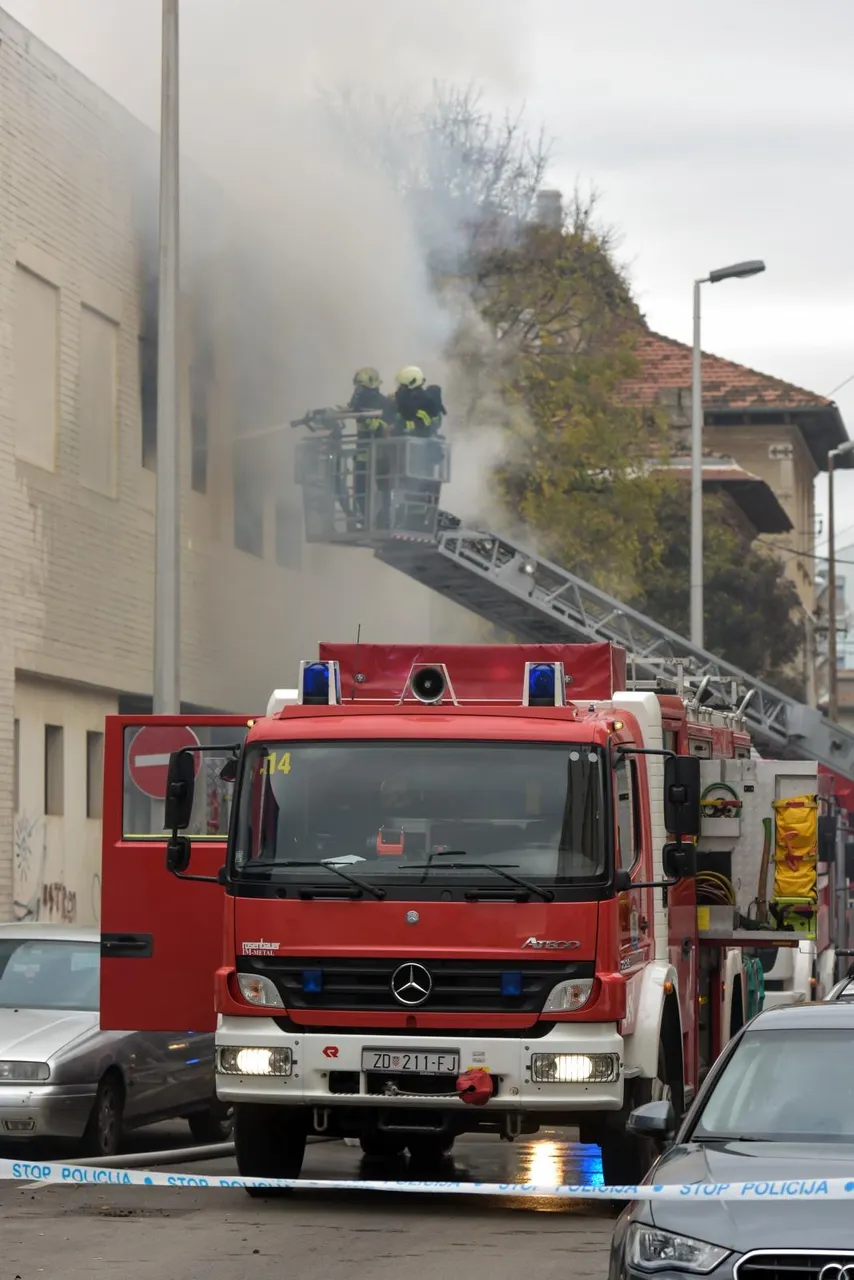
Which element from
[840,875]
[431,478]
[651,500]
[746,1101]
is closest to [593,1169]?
[746,1101]

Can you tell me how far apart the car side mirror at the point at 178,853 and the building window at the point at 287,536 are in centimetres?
2140

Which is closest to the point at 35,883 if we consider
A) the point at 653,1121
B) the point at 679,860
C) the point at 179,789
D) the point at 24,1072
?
the point at 24,1072

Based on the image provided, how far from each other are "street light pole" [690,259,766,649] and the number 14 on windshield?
76.7ft

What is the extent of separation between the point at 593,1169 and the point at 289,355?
19.4 metres

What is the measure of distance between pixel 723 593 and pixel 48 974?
35.6 meters

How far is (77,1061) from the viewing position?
1292 cm

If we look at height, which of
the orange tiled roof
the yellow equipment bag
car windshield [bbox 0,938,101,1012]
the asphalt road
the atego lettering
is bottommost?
the asphalt road

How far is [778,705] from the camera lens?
31.1m

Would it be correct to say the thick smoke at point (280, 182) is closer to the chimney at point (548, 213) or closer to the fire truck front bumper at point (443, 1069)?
the chimney at point (548, 213)

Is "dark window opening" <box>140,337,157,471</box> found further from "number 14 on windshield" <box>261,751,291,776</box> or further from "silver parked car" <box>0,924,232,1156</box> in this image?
"number 14 on windshield" <box>261,751,291,776</box>

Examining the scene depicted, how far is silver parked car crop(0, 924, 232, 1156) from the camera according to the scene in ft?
41.7

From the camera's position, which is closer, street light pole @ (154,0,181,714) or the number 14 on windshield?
the number 14 on windshield

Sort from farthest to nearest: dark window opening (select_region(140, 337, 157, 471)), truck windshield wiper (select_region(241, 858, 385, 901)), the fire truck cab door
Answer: dark window opening (select_region(140, 337, 157, 471)) → the fire truck cab door → truck windshield wiper (select_region(241, 858, 385, 901))

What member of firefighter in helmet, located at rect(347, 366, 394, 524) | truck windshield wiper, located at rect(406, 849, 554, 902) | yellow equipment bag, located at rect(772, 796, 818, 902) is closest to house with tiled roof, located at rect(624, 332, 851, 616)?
firefighter in helmet, located at rect(347, 366, 394, 524)
